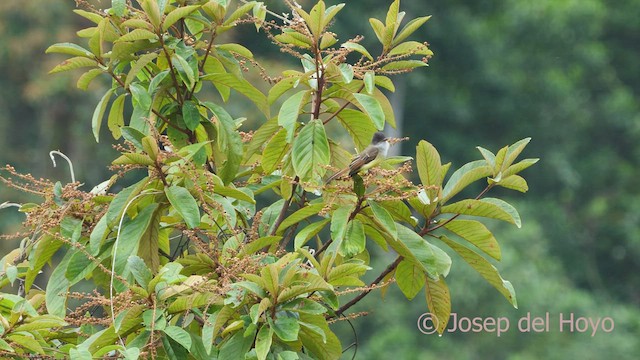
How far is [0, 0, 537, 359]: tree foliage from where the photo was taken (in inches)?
93.3

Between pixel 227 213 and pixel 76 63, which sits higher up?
pixel 76 63

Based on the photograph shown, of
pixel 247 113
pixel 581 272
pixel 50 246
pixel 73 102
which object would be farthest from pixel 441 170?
pixel 581 272

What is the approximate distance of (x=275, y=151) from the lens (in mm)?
2721

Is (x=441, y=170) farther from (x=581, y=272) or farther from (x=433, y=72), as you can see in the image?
(x=433, y=72)

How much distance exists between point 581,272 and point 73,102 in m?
7.99

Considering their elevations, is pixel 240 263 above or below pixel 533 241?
above

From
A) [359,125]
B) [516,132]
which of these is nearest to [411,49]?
[359,125]

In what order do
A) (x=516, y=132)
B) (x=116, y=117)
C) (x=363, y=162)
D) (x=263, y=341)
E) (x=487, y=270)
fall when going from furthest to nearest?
(x=516, y=132)
(x=116, y=117)
(x=487, y=270)
(x=363, y=162)
(x=263, y=341)

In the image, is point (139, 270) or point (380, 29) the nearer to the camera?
point (139, 270)

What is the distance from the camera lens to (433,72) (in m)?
20.5

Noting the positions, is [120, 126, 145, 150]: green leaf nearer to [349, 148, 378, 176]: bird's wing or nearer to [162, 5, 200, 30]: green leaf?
[162, 5, 200, 30]: green leaf

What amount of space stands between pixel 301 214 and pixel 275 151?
181 millimetres

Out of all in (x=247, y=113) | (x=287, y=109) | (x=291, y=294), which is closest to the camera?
(x=291, y=294)

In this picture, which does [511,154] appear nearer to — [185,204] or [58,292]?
[185,204]
